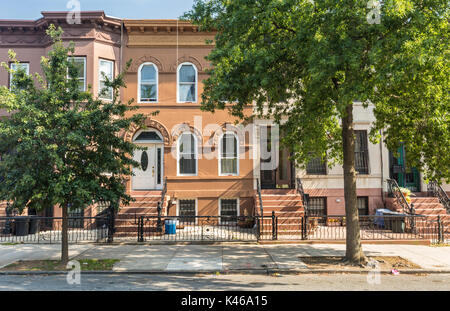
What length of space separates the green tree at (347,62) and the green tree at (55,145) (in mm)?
3467

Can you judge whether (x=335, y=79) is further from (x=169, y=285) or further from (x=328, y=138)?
(x=169, y=285)

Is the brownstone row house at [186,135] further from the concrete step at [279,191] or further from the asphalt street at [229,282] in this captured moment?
the asphalt street at [229,282]

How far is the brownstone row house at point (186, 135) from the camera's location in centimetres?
1680

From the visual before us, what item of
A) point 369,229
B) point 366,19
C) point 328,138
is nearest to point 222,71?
point 366,19

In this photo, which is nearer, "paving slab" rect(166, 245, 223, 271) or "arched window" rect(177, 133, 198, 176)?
"paving slab" rect(166, 245, 223, 271)

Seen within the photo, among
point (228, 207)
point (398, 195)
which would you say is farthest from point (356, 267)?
point (228, 207)

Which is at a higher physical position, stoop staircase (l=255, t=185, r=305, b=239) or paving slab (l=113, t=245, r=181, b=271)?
stoop staircase (l=255, t=185, r=305, b=239)

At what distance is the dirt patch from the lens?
9.46 meters

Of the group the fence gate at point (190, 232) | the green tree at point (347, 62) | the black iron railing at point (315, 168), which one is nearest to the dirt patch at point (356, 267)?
the green tree at point (347, 62)

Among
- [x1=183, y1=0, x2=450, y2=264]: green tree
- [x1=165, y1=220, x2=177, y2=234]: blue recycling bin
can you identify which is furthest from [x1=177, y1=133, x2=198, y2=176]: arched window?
[x1=183, y1=0, x2=450, y2=264]: green tree

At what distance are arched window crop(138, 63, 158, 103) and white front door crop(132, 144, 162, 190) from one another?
8.07ft

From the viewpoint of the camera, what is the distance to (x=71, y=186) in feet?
30.4

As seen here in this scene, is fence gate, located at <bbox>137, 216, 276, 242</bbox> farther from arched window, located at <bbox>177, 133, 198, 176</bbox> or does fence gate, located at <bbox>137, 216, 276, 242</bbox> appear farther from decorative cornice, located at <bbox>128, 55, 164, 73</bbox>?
decorative cornice, located at <bbox>128, 55, 164, 73</bbox>

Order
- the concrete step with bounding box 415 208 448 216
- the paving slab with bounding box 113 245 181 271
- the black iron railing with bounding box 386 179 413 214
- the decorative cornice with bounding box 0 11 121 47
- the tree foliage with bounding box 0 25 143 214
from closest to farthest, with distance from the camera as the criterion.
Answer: the tree foliage with bounding box 0 25 143 214, the paving slab with bounding box 113 245 181 271, the black iron railing with bounding box 386 179 413 214, the concrete step with bounding box 415 208 448 216, the decorative cornice with bounding box 0 11 121 47
